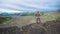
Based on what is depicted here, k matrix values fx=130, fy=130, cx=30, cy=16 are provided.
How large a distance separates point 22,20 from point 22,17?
43 millimetres

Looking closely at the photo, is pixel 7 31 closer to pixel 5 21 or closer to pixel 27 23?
pixel 5 21

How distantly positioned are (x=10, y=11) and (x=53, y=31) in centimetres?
69

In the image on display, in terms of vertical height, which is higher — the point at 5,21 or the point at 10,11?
the point at 10,11

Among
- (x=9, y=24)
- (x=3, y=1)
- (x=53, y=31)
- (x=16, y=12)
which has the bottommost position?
(x=53, y=31)

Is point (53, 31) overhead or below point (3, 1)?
below

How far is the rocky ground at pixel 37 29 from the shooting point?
1.84 metres

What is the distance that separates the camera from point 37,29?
1.86m

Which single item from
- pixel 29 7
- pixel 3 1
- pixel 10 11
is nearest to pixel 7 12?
pixel 10 11

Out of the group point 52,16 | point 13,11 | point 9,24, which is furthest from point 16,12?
point 52,16

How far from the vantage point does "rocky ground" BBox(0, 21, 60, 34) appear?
6.04 feet

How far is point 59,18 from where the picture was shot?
6.30 ft

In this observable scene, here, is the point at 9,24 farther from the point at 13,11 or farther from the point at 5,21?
the point at 13,11

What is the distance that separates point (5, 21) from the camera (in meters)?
1.85

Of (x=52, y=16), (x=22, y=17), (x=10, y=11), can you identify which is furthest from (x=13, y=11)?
(x=52, y=16)
